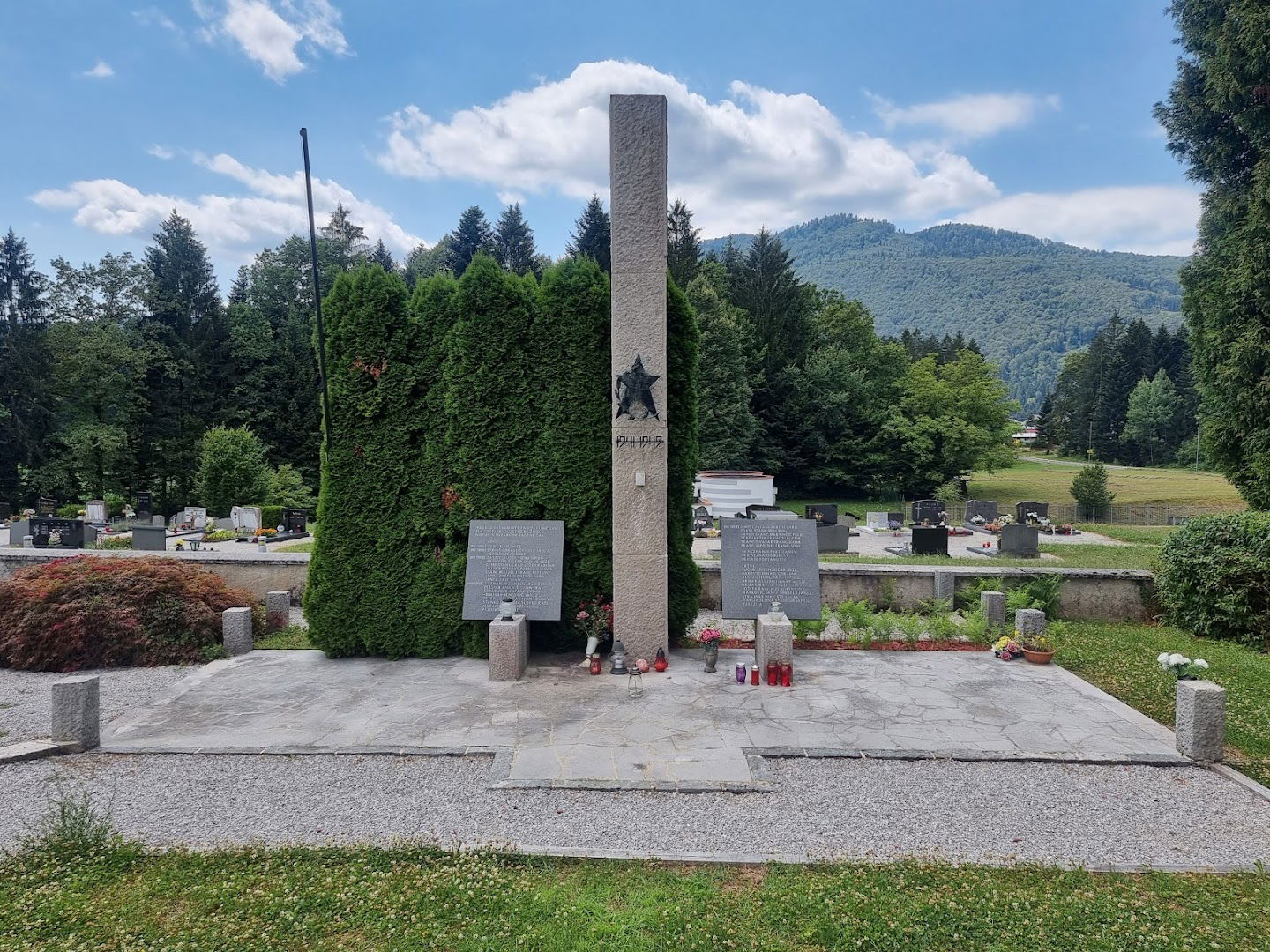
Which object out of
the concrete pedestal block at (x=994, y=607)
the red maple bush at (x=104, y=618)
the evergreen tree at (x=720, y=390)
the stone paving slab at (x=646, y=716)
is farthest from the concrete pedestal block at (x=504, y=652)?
the evergreen tree at (x=720, y=390)

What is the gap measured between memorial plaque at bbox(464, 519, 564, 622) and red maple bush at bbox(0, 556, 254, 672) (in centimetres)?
429

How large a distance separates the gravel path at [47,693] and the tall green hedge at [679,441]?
6.74 m

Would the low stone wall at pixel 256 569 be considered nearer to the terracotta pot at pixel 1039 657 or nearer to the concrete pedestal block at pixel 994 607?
the concrete pedestal block at pixel 994 607

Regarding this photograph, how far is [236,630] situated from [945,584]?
39.1ft

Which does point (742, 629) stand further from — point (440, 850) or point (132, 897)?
point (132, 897)

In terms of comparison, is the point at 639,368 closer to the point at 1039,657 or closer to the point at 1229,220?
the point at 1039,657

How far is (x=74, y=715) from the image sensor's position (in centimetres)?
674

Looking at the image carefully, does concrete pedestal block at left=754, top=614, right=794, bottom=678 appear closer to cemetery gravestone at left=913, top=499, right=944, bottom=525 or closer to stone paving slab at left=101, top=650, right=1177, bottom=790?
stone paving slab at left=101, top=650, right=1177, bottom=790

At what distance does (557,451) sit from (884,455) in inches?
1422

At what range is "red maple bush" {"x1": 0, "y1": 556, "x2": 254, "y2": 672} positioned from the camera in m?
9.85

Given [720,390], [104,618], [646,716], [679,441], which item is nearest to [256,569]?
[104,618]

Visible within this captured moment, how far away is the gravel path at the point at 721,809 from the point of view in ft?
16.7

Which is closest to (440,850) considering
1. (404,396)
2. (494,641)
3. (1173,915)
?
(494,641)

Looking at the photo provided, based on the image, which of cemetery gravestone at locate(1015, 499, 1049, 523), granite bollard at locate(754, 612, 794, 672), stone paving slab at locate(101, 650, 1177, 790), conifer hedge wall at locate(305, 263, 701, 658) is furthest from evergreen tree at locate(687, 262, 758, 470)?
granite bollard at locate(754, 612, 794, 672)
